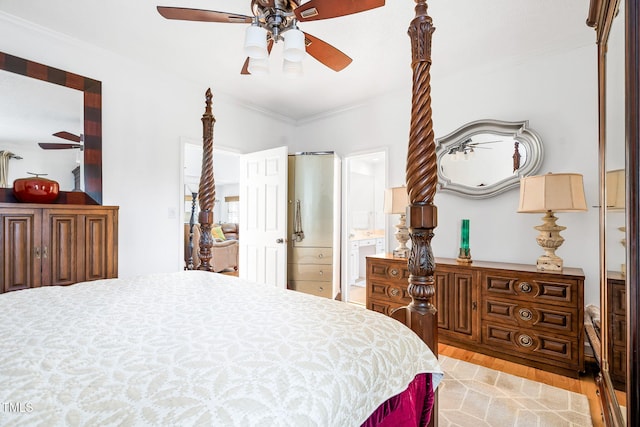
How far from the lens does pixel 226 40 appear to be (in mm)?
2580

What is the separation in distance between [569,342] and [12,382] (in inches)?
113

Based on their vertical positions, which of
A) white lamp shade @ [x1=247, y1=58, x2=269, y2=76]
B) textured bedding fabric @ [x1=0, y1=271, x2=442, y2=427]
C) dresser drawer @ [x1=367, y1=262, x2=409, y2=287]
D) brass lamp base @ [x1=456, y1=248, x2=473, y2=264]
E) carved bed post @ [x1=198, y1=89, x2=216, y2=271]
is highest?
white lamp shade @ [x1=247, y1=58, x2=269, y2=76]

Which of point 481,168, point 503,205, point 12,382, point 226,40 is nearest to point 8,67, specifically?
→ point 226,40

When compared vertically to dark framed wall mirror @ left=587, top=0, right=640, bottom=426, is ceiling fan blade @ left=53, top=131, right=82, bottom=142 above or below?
above

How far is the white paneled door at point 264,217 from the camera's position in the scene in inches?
143

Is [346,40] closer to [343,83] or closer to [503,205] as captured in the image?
[343,83]

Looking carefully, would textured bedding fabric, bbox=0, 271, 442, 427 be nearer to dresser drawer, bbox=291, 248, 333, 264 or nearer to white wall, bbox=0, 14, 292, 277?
white wall, bbox=0, 14, 292, 277

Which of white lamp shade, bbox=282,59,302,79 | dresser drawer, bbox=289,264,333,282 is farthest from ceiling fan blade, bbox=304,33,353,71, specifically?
dresser drawer, bbox=289,264,333,282

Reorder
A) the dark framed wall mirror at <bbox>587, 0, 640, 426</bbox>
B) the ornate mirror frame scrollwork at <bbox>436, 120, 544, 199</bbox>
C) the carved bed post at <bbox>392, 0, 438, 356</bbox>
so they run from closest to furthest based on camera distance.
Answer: the dark framed wall mirror at <bbox>587, 0, 640, 426</bbox> < the carved bed post at <bbox>392, 0, 438, 356</bbox> < the ornate mirror frame scrollwork at <bbox>436, 120, 544, 199</bbox>

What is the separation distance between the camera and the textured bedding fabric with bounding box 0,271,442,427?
515 mm

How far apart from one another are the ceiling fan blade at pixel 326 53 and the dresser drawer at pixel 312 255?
230 centimetres

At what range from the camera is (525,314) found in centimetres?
230

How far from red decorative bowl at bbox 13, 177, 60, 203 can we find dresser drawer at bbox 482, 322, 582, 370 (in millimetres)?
3524

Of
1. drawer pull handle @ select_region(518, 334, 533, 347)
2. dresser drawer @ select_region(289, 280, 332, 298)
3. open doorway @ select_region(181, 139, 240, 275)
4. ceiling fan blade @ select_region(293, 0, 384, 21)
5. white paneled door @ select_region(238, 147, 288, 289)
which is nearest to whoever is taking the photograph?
ceiling fan blade @ select_region(293, 0, 384, 21)
